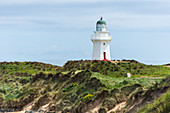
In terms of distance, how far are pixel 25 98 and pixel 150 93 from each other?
83.3 ft

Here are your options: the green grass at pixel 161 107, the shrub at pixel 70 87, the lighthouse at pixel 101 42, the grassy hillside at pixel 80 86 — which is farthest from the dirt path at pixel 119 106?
the lighthouse at pixel 101 42

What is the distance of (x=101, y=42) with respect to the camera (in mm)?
67625

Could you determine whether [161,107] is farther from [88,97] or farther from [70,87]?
[70,87]

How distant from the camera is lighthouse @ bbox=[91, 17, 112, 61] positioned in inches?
2662

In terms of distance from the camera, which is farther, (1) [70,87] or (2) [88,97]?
(1) [70,87]

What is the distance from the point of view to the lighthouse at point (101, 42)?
67.6 metres

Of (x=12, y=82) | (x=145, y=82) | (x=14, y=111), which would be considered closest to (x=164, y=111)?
(x=145, y=82)

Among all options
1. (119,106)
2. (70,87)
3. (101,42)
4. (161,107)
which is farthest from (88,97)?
(101,42)

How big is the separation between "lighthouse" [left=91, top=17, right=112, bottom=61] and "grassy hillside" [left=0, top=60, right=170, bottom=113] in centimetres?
593

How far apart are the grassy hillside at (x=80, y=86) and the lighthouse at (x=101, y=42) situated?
5928 mm

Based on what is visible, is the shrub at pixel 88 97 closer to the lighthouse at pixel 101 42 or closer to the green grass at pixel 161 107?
the green grass at pixel 161 107

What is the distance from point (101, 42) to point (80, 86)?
86.4ft

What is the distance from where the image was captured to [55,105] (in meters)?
41.4

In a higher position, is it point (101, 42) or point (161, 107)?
point (101, 42)
